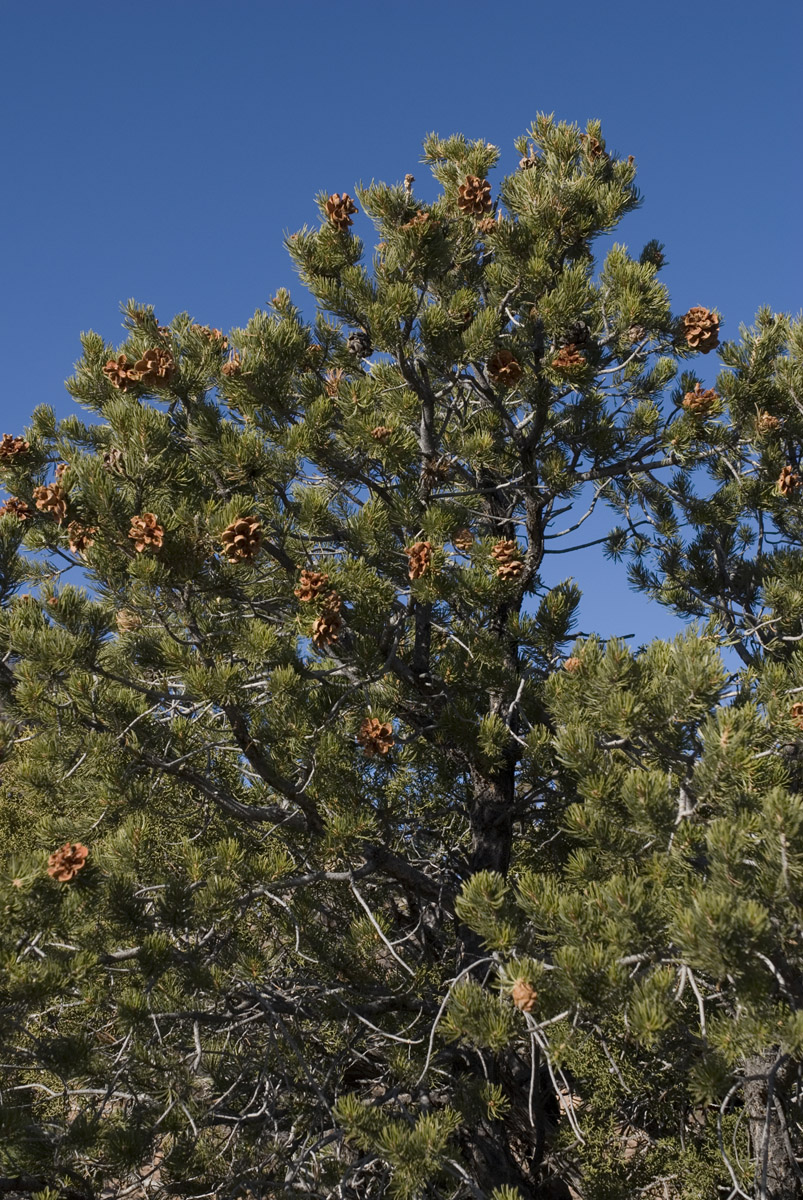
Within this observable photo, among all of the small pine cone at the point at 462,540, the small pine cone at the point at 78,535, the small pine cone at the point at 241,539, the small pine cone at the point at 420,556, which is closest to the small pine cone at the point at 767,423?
the small pine cone at the point at 462,540

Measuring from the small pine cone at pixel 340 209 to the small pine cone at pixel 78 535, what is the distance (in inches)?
71.1

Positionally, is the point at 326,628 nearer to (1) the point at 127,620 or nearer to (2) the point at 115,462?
(2) the point at 115,462

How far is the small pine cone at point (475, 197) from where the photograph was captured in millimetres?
4293

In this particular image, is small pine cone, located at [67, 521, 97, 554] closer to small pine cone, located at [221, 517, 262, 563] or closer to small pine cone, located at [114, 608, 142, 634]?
small pine cone, located at [221, 517, 262, 563]

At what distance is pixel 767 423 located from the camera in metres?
4.20

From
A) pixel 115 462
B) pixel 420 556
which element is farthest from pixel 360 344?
pixel 115 462

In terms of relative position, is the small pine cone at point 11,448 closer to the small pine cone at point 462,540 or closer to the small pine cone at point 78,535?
the small pine cone at point 78,535

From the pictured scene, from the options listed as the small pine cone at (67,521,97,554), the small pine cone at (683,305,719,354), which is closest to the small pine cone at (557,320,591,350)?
the small pine cone at (683,305,719,354)

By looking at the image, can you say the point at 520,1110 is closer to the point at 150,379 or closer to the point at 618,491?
the point at 618,491

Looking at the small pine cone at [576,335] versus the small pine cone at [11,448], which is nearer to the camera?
the small pine cone at [11,448]

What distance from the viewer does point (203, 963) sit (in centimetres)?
365

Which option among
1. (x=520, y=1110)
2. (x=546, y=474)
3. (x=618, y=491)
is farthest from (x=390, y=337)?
(x=520, y=1110)

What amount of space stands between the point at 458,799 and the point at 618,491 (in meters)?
2.05

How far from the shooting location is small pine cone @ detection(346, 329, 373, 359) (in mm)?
4461
